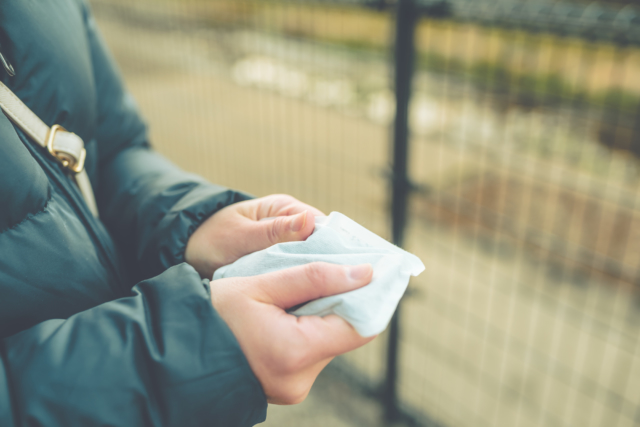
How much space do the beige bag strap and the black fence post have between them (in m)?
1.36

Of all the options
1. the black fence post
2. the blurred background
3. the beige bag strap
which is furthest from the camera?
the blurred background

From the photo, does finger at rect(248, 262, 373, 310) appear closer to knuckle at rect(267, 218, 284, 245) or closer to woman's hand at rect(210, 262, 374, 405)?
woman's hand at rect(210, 262, 374, 405)

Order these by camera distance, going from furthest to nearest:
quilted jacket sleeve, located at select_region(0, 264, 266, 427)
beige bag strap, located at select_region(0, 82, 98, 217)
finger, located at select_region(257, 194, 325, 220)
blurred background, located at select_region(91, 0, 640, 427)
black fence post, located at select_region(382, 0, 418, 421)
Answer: blurred background, located at select_region(91, 0, 640, 427)
black fence post, located at select_region(382, 0, 418, 421)
finger, located at select_region(257, 194, 325, 220)
beige bag strap, located at select_region(0, 82, 98, 217)
quilted jacket sleeve, located at select_region(0, 264, 266, 427)

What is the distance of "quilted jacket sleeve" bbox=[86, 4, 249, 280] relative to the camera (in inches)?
45.1

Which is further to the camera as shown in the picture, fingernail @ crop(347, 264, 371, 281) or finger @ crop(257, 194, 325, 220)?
finger @ crop(257, 194, 325, 220)

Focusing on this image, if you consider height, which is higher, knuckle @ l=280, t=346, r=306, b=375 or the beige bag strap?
the beige bag strap

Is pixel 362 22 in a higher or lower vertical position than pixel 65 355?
higher

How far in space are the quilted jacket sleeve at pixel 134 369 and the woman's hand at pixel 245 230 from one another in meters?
0.20

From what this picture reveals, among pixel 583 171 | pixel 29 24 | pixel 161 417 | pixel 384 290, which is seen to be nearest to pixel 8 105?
pixel 29 24

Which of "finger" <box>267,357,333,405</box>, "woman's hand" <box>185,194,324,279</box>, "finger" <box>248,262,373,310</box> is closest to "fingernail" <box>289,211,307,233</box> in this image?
"woman's hand" <box>185,194,324,279</box>

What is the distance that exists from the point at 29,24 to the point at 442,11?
4.79ft

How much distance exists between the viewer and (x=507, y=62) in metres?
3.45

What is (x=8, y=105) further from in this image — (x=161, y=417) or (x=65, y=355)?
(x=161, y=417)

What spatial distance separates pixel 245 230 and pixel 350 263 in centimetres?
25
